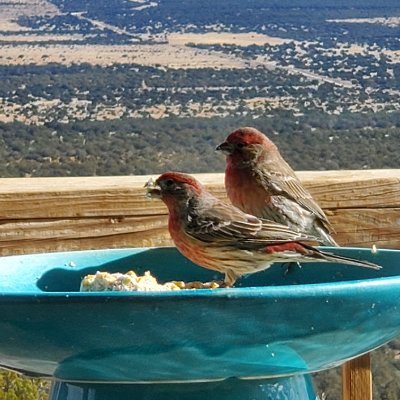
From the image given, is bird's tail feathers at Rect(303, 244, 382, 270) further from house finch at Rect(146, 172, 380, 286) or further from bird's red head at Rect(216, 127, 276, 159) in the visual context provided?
bird's red head at Rect(216, 127, 276, 159)

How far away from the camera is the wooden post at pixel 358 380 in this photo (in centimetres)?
320

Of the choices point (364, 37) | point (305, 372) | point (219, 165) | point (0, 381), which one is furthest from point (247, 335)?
point (364, 37)

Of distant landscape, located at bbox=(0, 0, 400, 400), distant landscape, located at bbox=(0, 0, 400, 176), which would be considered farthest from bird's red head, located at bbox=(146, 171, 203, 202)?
distant landscape, located at bbox=(0, 0, 400, 176)

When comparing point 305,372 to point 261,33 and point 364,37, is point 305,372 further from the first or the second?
point 261,33

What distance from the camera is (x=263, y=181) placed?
4211 mm

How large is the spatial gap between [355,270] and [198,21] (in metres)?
8.60

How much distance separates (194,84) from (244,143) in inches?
197

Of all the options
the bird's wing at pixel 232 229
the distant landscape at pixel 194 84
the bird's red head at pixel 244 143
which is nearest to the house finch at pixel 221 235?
the bird's wing at pixel 232 229

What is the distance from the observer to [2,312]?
1790 millimetres

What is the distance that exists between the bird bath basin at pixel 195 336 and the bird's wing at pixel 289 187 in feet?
4.54

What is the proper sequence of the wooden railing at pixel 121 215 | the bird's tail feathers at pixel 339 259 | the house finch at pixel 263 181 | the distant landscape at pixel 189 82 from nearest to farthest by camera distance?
the bird's tail feathers at pixel 339 259 < the wooden railing at pixel 121 215 < the house finch at pixel 263 181 < the distant landscape at pixel 189 82

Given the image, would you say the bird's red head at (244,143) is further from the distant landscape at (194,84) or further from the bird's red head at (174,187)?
the bird's red head at (174,187)

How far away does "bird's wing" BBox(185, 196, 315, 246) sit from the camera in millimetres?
2666

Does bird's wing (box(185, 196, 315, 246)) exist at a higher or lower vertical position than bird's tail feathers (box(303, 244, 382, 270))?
higher
